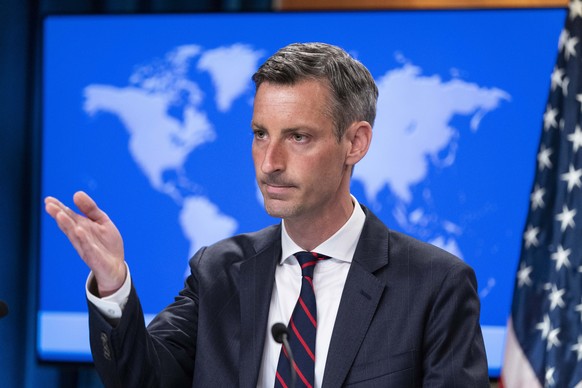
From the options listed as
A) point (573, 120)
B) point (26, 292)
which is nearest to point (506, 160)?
point (573, 120)

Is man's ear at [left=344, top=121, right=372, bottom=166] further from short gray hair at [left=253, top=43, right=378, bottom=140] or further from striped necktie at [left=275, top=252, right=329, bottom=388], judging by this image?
striped necktie at [left=275, top=252, right=329, bottom=388]

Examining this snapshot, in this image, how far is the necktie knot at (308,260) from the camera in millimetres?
2328

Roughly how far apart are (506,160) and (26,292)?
9.41 feet

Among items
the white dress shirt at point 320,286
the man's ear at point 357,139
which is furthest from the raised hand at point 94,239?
the man's ear at point 357,139

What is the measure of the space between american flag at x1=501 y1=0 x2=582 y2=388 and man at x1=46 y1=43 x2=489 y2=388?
159 centimetres

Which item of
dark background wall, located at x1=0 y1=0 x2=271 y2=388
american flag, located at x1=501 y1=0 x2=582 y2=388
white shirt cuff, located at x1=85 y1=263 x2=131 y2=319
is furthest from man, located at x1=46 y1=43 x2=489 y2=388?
dark background wall, located at x1=0 y1=0 x2=271 y2=388

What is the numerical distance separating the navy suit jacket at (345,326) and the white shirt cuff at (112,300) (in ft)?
0.06

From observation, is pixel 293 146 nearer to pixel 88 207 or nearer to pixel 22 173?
pixel 88 207

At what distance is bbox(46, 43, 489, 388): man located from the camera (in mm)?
2109

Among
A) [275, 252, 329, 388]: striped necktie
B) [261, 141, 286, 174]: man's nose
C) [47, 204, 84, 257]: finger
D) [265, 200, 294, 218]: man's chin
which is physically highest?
[261, 141, 286, 174]: man's nose

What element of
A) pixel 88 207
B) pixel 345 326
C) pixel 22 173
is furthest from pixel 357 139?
pixel 22 173

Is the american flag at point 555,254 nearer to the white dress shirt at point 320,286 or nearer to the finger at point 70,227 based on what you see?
the white dress shirt at point 320,286

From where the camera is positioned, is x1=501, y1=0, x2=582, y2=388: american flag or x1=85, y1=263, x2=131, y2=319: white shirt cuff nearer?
x1=85, y1=263, x2=131, y2=319: white shirt cuff

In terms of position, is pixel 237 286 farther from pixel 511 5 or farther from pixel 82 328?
pixel 511 5
